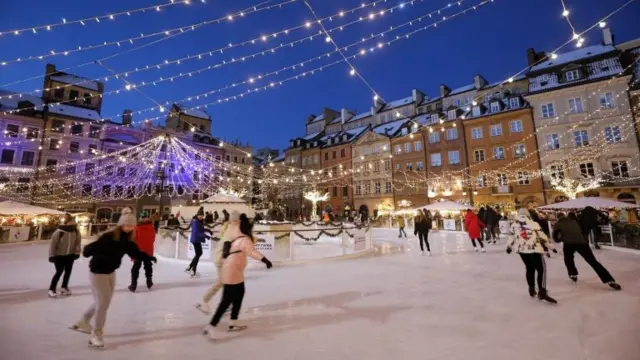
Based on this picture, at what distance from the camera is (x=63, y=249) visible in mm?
5996

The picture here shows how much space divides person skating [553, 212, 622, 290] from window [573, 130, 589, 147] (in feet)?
85.2

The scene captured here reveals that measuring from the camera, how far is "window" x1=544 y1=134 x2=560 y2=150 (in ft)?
88.8

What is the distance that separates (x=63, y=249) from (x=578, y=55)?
3863cm

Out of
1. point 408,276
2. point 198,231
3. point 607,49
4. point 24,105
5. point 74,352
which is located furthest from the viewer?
point 24,105

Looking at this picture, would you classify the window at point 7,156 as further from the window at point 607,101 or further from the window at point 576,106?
the window at point 607,101

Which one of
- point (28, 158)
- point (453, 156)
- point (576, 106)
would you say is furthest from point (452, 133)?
point (28, 158)

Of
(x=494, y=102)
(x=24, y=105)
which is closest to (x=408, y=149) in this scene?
(x=494, y=102)

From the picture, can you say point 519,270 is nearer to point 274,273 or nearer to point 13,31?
point 274,273

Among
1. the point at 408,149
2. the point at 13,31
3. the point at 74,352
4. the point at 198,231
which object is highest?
the point at 408,149

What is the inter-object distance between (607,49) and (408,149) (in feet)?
63.3

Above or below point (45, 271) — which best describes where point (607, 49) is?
above

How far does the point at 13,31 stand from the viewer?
6.71 metres

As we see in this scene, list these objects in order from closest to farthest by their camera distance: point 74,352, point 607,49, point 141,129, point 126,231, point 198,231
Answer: point 74,352 < point 126,231 < point 198,231 < point 607,49 < point 141,129

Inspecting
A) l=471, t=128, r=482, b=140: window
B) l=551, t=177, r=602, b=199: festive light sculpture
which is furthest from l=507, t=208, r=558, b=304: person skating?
l=471, t=128, r=482, b=140: window
